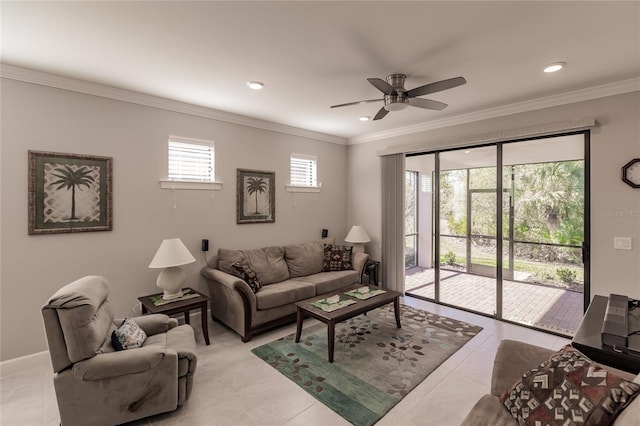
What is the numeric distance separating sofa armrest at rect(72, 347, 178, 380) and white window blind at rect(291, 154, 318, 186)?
10.8ft

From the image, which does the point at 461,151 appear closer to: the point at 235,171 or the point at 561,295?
the point at 561,295

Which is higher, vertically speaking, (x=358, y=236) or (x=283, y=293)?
(x=358, y=236)

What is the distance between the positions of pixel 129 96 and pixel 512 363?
4.21 m

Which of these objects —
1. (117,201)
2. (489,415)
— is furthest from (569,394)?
(117,201)

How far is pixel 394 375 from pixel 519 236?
254cm

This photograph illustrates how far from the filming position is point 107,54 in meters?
2.49

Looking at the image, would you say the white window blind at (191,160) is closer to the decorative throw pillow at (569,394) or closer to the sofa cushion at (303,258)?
the sofa cushion at (303,258)

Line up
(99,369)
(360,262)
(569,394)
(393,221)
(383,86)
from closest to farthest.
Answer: (569,394), (99,369), (383,86), (360,262), (393,221)

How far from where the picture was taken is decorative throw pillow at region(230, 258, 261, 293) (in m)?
3.57

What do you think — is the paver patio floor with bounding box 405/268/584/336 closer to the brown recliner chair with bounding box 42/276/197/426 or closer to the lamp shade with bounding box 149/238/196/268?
the lamp shade with bounding box 149/238/196/268

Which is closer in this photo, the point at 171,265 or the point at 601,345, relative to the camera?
the point at 601,345

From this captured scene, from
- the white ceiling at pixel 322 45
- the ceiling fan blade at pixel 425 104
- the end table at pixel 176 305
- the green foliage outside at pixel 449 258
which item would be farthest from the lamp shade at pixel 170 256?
the green foliage outside at pixel 449 258

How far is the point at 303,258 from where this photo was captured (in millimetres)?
4539

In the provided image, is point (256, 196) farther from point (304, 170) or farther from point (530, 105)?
point (530, 105)
